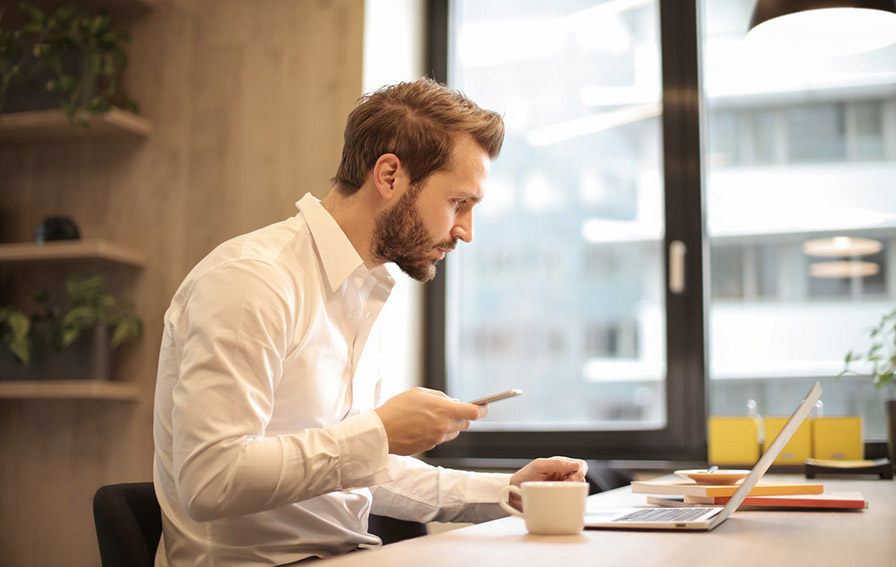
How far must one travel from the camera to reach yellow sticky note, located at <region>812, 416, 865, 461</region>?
103 inches

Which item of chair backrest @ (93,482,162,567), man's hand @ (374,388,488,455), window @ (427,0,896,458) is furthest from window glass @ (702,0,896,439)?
chair backrest @ (93,482,162,567)

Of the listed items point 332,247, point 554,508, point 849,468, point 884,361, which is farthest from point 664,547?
point 884,361

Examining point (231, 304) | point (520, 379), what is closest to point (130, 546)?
point (231, 304)

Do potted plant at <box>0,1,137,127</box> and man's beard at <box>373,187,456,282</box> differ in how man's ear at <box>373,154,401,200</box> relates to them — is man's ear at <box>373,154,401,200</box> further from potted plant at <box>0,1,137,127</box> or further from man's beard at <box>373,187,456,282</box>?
potted plant at <box>0,1,137,127</box>

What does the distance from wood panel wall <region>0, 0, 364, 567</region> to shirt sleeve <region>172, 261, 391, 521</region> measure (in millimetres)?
1688

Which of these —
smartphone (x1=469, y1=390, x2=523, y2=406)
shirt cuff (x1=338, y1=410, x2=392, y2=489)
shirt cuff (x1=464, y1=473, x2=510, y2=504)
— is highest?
smartphone (x1=469, y1=390, x2=523, y2=406)

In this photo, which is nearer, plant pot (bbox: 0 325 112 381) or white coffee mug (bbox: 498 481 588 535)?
white coffee mug (bbox: 498 481 588 535)

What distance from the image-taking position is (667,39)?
3.21m

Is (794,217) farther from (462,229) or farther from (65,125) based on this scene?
(65,125)

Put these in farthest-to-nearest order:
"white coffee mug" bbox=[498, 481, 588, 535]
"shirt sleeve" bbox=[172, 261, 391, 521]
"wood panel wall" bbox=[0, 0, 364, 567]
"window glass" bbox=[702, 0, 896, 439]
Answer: "wood panel wall" bbox=[0, 0, 364, 567], "window glass" bbox=[702, 0, 896, 439], "shirt sleeve" bbox=[172, 261, 391, 521], "white coffee mug" bbox=[498, 481, 588, 535]

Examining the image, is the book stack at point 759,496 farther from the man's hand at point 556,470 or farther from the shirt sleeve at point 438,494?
the shirt sleeve at point 438,494

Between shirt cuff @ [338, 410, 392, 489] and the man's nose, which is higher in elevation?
→ the man's nose

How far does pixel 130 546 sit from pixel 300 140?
1982 mm

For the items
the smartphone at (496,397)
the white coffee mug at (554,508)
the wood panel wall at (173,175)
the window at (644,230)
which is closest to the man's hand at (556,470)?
the smartphone at (496,397)
